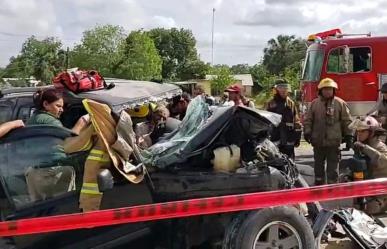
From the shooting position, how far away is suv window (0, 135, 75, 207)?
4078mm

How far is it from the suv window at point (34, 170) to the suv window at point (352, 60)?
838 centimetres

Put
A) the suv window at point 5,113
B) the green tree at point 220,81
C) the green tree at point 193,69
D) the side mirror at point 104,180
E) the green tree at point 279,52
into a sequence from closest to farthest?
the side mirror at point 104,180
the suv window at point 5,113
the green tree at point 220,81
the green tree at point 193,69
the green tree at point 279,52

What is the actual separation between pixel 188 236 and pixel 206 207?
36 cm

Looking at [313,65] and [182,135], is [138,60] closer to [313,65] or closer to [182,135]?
[313,65]

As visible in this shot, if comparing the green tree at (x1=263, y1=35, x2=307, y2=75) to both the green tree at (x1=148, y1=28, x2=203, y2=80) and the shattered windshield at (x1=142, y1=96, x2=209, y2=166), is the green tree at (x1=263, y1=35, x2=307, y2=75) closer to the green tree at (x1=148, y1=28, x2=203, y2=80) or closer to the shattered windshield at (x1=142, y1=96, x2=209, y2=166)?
the green tree at (x1=148, y1=28, x2=203, y2=80)

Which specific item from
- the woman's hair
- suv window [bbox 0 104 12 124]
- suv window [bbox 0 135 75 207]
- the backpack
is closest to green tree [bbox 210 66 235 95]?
suv window [bbox 0 104 12 124]

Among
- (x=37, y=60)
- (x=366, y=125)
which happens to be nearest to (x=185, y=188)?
(x=366, y=125)

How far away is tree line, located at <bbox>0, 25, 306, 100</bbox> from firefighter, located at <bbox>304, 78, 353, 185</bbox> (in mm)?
29897

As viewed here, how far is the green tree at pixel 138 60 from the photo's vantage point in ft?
174

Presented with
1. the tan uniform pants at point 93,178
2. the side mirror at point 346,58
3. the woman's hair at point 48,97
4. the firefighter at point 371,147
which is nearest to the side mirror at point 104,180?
the tan uniform pants at point 93,178

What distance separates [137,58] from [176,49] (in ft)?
90.4

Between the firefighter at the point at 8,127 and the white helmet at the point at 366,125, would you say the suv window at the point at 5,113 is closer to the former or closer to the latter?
the firefighter at the point at 8,127

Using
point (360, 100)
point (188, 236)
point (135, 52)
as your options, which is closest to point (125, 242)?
point (188, 236)

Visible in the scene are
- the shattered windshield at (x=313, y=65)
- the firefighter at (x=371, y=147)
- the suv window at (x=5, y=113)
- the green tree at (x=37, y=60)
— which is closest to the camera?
the suv window at (x=5, y=113)
